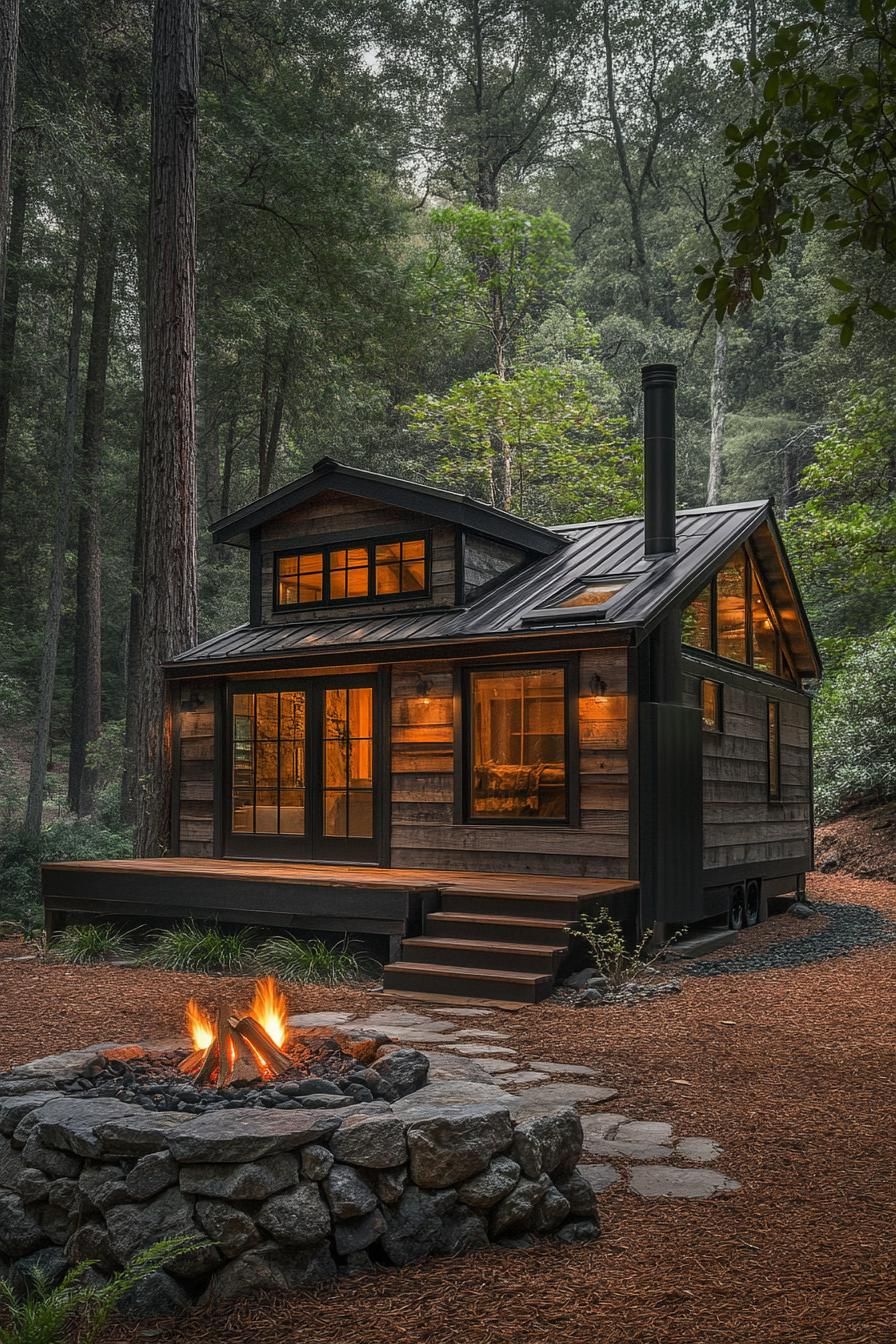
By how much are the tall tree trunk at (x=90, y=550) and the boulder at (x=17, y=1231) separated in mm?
14817

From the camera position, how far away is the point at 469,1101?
330cm

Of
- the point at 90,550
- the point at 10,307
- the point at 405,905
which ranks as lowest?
the point at 405,905

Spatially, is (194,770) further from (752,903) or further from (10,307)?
(10,307)

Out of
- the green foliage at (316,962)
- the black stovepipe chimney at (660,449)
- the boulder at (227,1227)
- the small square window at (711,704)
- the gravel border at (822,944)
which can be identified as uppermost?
the black stovepipe chimney at (660,449)

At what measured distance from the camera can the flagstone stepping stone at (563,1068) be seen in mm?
4957

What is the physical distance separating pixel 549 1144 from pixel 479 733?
19.2 ft

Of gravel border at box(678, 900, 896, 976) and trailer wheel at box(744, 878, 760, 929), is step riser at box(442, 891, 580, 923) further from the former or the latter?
trailer wheel at box(744, 878, 760, 929)

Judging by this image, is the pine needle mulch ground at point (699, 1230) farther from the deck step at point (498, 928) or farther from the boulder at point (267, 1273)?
the deck step at point (498, 928)

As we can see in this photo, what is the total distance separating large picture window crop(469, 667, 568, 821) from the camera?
8.68m

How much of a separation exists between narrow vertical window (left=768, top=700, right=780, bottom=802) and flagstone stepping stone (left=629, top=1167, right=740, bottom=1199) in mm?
7713

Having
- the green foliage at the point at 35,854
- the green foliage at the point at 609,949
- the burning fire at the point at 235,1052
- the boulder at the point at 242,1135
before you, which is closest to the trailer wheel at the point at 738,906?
the green foliage at the point at 609,949

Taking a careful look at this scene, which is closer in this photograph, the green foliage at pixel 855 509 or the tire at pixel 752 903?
the tire at pixel 752 903

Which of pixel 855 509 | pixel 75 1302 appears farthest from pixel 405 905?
pixel 855 509

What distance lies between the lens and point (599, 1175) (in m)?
3.64
